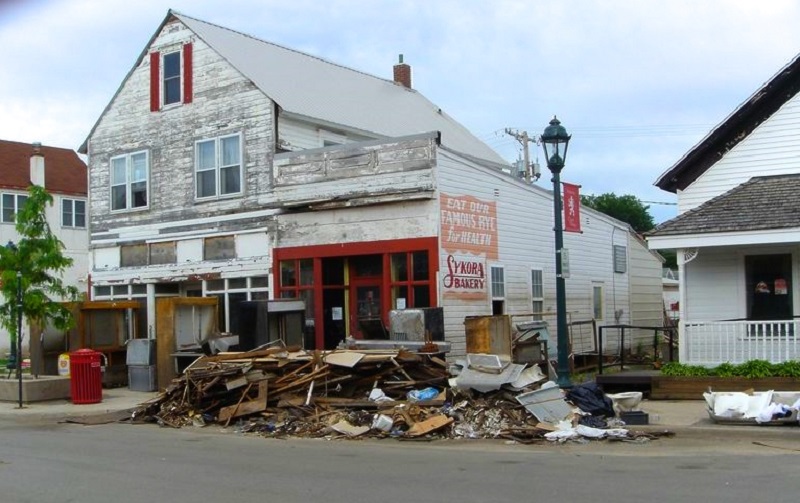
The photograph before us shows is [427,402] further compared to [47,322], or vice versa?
[47,322]

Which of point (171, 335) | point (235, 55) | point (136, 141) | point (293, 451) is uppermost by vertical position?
point (235, 55)

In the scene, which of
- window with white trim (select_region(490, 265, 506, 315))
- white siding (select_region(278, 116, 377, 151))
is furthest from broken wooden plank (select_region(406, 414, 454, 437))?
white siding (select_region(278, 116, 377, 151))

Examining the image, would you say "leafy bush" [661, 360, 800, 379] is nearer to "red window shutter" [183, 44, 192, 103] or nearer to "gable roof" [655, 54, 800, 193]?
"gable roof" [655, 54, 800, 193]

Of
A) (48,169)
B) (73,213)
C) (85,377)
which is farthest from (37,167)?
(85,377)

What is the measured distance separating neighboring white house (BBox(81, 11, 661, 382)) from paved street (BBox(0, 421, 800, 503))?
764cm

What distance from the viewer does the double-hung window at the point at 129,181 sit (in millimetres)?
25500

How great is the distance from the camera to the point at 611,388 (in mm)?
17062

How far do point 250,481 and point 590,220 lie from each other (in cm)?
1936

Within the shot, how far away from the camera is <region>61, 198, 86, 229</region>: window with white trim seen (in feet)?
141

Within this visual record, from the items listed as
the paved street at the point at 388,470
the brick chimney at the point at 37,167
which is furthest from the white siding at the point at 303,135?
the brick chimney at the point at 37,167

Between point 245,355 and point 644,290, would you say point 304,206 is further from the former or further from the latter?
point 644,290

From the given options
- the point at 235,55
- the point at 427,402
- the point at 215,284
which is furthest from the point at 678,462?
the point at 235,55

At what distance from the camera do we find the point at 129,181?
25.8 metres

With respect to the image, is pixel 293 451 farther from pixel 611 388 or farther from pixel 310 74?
pixel 310 74
